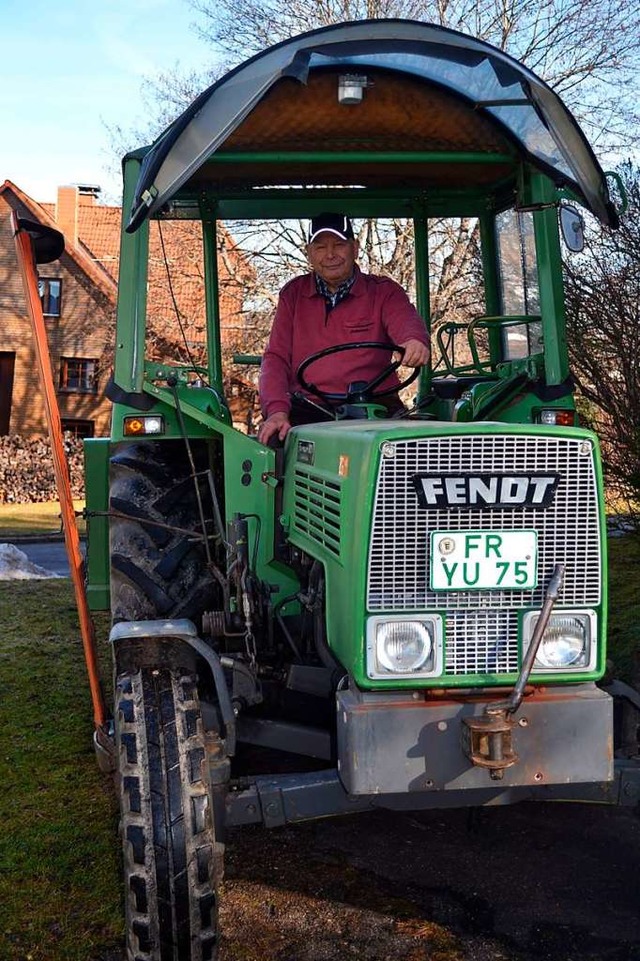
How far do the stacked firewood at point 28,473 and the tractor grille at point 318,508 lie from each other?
20.9 metres

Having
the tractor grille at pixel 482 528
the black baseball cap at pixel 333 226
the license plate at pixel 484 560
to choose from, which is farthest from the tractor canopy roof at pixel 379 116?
the license plate at pixel 484 560

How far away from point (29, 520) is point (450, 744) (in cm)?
1675

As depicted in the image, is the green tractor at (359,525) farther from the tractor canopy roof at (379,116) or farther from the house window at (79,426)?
the house window at (79,426)

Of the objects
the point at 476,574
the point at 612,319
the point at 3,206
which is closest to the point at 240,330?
the point at 3,206

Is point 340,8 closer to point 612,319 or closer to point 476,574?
point 612,319

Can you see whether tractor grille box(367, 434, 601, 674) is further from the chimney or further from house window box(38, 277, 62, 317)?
the chimney

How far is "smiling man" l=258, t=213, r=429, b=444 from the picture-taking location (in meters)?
4.42

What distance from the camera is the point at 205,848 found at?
285cm

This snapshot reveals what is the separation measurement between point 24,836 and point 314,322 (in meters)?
2.36

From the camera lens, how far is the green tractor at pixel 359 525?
2895 mm

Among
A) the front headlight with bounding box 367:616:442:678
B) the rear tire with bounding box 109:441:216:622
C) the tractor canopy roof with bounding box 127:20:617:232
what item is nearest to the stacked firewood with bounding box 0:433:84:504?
the rear tire with bounding box 109:441:216:622

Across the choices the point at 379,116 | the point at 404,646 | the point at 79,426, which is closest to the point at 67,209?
the point at 79,426

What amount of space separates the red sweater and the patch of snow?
662cm

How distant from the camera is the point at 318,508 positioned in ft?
11.3
